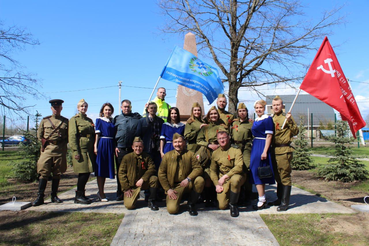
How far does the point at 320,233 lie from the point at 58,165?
437 cm

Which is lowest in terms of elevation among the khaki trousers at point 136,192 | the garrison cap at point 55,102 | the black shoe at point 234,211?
the black shoe at point 234,211

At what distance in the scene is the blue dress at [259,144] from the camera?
481 cm

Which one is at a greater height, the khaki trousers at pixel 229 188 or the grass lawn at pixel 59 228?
the khaki trousers at pixel 229 188

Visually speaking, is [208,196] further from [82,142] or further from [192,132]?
[82,142]

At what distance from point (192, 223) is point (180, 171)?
91 cm

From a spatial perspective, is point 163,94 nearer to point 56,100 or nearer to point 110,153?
point 110,153

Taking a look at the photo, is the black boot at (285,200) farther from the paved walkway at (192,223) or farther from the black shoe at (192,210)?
the black shoe at (192,210)

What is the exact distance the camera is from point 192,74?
247 inches

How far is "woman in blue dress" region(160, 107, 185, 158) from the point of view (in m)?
5.42

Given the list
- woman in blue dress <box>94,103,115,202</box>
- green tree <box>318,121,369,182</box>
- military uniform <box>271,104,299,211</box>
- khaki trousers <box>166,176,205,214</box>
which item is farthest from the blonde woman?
green tree <box>318,121,369,182</box>

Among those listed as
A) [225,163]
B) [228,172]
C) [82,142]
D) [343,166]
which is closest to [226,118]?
[225,163]

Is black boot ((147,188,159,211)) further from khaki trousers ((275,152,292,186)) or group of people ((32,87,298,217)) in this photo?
khaki trousers ((275,152,292,186))

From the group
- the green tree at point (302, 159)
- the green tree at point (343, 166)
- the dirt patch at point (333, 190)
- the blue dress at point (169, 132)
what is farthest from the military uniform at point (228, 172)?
the green tree at point (302, 159)

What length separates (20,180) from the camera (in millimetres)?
8156
